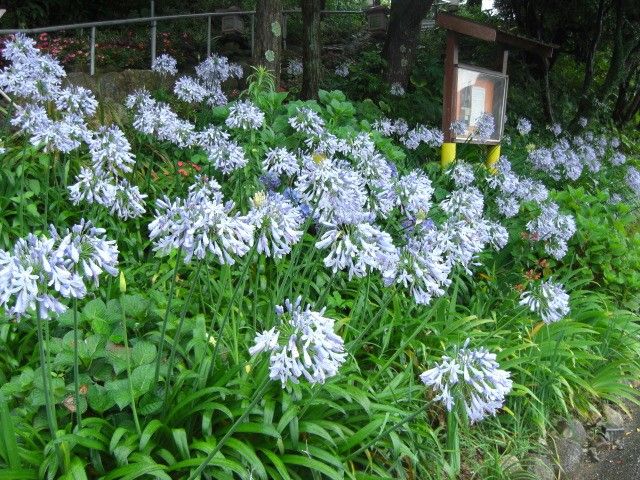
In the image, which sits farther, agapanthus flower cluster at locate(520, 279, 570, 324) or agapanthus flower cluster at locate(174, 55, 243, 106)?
agapanthus flower cluster at locate(174, 55, 243, 106)

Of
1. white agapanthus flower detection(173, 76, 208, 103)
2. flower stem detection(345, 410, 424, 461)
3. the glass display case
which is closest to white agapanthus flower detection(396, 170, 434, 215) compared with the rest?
flower stem detection(345, 410, 424, 461)

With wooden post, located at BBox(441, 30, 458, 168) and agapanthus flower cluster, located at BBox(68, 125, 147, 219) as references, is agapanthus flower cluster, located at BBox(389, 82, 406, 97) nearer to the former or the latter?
wooden post, located at BBox(441, 30, 458, 168)

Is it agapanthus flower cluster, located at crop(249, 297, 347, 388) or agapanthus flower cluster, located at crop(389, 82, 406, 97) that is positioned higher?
agapanthus flower cluster, located at crop(389, 82, 406, 97)

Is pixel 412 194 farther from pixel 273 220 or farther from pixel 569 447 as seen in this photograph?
pixel 569 447

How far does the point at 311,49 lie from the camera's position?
7863 mm

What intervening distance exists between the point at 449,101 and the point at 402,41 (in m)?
3.50

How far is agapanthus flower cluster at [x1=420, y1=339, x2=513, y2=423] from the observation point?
82.9 inches

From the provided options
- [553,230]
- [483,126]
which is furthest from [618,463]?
[483,126]

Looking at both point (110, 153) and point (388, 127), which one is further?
point (388, 127)

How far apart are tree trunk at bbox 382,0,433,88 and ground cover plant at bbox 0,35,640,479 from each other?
4.22 m

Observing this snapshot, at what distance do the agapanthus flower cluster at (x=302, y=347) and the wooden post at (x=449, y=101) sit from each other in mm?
4133

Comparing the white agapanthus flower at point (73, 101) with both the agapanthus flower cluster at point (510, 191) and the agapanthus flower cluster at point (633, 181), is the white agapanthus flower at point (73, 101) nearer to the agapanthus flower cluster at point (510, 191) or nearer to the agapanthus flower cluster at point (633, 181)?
the agapanthus flower cluster at point (510, 191)

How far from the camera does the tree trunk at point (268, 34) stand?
21.3 feet

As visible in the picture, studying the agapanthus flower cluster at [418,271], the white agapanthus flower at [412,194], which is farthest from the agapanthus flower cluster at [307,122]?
the agapanthus flower cluster at [418,271]
